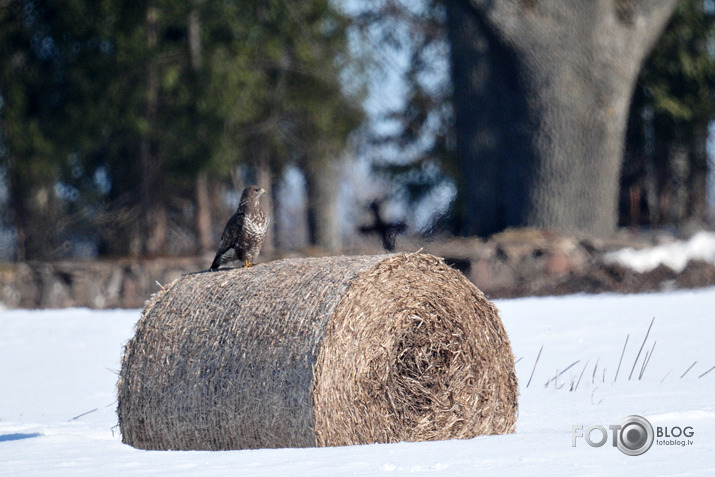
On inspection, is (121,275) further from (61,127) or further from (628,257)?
(628,257)

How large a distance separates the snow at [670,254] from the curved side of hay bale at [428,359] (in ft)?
19.5

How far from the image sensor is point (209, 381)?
183 inches

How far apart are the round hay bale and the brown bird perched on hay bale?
40cm

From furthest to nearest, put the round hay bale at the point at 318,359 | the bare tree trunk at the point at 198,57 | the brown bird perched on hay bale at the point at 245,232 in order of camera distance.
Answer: the bare tree trunk at the point at 198,57, the brown bird perched on hay bale at the point at 245,232, the round hay bale at the point at 318,359

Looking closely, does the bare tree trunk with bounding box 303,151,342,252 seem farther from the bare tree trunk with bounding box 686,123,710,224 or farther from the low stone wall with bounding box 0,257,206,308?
the bare tree trunk with bounding box 686,123,710,224

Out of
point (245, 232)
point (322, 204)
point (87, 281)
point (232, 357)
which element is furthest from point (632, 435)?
point (322, 204)

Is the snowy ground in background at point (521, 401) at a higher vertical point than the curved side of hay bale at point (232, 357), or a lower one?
lower

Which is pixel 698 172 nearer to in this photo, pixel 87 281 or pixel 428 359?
pixel 87 281

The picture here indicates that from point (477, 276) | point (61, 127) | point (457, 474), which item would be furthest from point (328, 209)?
point (457, 474)

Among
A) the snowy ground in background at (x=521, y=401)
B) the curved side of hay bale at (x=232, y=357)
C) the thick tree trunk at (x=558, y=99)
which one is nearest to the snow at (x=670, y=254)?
the thick tree trunk at (x=558, y=99)

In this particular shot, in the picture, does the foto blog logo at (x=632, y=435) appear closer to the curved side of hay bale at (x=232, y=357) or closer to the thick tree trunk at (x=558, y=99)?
the curved side of hay bale at (x=232, y=357)

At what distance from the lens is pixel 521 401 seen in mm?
6090

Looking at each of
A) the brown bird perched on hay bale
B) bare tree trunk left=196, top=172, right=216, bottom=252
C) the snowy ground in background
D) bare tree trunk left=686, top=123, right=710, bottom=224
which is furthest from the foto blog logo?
bare tree trunk left=686, top=123, right=710, bottom=224

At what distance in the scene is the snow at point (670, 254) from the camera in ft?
35.3
